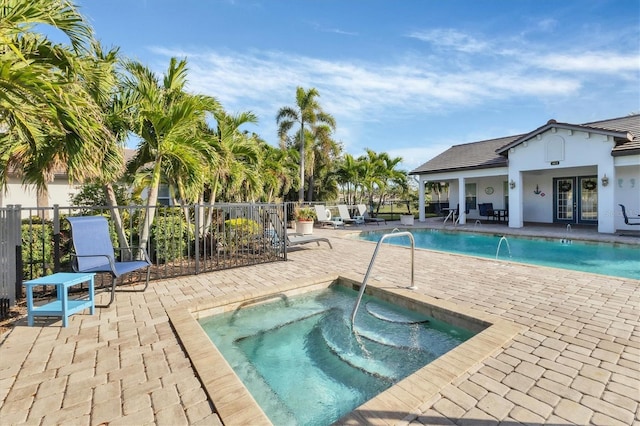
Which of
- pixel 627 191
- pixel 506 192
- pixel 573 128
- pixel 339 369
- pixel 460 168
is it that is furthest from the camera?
pixel 506 192

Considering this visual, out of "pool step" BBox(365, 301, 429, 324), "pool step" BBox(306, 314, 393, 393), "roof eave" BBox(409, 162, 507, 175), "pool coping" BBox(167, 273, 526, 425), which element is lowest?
"pool step" BBox(306, 314, 393, 393)

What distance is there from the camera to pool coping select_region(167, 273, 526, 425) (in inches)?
94.5

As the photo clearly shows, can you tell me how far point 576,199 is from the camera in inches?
675

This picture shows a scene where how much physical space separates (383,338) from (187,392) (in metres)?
2.58

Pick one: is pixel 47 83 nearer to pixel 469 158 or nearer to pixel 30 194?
pixel 30 194

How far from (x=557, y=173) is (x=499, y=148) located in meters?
3.28

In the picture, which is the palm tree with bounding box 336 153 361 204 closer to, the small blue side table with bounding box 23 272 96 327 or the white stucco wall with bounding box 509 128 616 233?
the white stucco wall with bounding box 509 128 616 233

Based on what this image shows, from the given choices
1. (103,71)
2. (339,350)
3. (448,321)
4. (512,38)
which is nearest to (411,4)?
(512,38)

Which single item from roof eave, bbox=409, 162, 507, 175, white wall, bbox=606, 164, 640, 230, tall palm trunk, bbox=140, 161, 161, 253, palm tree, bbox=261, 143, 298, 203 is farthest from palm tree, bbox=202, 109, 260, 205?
white wall, bbox=606, 164, 640, 230

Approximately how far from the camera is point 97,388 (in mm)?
2748

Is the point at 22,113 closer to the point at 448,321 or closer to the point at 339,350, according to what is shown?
the point at 339,350

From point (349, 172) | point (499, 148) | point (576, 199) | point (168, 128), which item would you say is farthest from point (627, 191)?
point (168, 128)

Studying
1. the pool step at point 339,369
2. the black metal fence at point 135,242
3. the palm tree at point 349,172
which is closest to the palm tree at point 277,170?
the palm tree at point 349,172

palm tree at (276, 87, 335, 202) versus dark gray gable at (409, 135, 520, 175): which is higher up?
palm tree at (276, 87, 335, 202)
